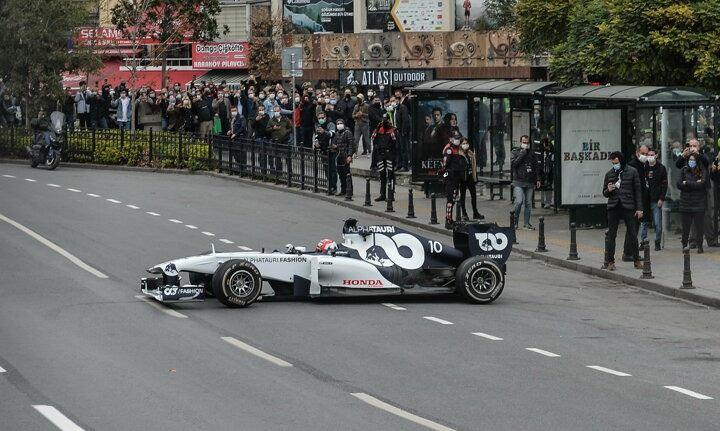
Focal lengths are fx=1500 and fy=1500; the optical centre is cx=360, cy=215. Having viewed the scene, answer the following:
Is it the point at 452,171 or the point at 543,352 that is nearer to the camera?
the point at 543,352

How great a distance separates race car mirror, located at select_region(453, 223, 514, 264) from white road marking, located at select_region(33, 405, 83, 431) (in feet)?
30.0

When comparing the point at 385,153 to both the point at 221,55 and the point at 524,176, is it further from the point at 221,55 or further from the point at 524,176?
the point at 221,55

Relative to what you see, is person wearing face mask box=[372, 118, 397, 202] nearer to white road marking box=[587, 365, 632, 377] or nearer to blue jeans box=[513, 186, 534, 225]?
blue jeans box=[513, 186, 534, 225]

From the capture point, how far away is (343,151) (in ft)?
115

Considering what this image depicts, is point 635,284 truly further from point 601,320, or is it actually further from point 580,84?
point 580,84

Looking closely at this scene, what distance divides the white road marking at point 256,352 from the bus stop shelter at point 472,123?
17565 mm

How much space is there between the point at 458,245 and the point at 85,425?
9.66 metres

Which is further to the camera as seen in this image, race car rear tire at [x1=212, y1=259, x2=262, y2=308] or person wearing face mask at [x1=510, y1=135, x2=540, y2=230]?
person wearing face mask at [x1=510, y1=135, x2=540, y2=230]

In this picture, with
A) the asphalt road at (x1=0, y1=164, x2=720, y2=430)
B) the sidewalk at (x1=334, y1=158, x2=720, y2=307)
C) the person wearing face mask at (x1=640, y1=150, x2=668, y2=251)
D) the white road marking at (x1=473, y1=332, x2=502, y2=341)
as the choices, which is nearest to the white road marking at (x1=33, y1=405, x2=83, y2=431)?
the asphalt road at (x1=0, y1=164, x2=720, y2=430)

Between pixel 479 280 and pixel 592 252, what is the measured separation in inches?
261

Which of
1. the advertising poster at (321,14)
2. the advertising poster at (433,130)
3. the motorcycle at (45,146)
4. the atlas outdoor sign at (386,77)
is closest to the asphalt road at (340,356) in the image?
the advertising poster at (433,130)

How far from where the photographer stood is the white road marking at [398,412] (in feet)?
42.0

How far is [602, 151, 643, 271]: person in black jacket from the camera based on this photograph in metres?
24.6

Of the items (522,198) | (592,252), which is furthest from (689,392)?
(522,198)
